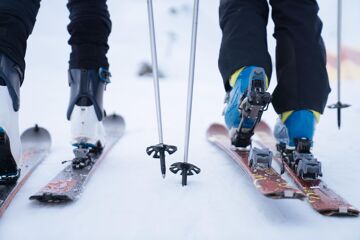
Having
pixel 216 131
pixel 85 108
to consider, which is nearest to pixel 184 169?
pixel 85 108

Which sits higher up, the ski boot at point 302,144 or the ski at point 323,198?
the ski boot at point 302,144

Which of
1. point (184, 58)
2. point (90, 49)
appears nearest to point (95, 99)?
point (90, 49)

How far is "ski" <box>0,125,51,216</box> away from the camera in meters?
1.30

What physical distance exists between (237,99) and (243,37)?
0.94 feet

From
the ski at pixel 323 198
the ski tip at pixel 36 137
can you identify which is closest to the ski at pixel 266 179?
the ski at pixel 323 198

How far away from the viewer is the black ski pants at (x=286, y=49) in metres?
1.51

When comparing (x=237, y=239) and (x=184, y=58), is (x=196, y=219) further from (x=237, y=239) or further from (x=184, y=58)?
(x=184, y=58)

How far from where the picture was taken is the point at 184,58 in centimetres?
1814

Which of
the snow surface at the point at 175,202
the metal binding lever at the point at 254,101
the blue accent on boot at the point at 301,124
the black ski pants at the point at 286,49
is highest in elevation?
the black ski pants at the point at 286,49

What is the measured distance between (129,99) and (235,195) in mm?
4080

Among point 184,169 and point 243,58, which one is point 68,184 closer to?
point 184,169

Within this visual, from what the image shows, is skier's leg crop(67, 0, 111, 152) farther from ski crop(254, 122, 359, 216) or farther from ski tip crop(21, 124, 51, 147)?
ski crop(254, 122, 359, 216)

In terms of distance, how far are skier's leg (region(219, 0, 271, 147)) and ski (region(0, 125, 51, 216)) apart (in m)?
0.98

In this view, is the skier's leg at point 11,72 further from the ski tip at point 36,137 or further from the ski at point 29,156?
the ski tip at point 36,137
